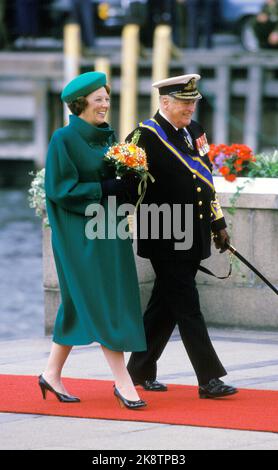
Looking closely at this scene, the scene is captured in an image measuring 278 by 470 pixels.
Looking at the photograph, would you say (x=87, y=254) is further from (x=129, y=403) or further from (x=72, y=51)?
(x=72, y=51)

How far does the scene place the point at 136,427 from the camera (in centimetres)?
611

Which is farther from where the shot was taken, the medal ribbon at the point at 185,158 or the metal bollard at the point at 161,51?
the metal bollard at the point at 161,51

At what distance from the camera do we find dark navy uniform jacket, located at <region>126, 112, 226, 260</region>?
671 cm

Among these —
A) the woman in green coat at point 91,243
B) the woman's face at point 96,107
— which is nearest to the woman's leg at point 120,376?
the woman in green coat at point 91,243

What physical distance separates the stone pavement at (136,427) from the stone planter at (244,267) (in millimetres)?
641

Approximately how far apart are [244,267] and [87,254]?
2437 mm

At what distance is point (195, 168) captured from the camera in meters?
6.77

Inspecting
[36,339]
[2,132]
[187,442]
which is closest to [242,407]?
[187,442]

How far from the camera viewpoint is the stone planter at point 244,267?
864 cm

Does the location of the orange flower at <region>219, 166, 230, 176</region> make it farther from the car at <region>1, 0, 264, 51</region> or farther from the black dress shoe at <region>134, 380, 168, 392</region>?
the car at <region>1, 0, 264, 51</region>

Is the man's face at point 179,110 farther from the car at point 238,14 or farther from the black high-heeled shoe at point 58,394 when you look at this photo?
the car at point 238,14

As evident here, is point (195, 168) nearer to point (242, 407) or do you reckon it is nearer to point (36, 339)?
point (242, 407)
